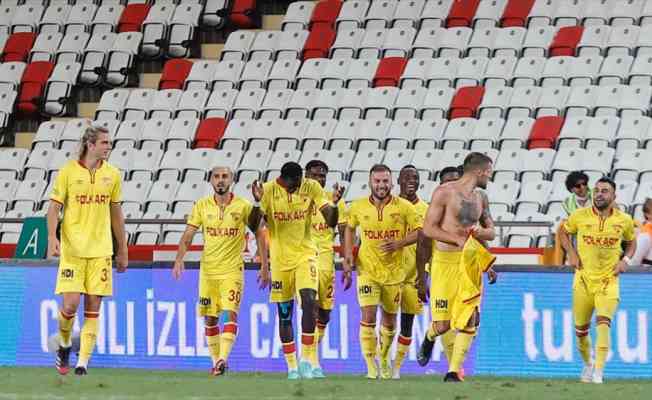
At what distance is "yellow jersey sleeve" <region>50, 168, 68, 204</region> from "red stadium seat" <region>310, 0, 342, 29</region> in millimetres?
15583

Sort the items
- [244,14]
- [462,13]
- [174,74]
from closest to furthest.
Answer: [462,13] < [174,74] < [244,14]

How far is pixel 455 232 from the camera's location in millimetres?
15289

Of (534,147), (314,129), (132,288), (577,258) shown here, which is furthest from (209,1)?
(577,258)

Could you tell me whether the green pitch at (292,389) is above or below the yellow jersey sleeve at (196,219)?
below

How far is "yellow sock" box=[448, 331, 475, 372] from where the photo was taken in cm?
1504

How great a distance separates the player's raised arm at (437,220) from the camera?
15172 mm

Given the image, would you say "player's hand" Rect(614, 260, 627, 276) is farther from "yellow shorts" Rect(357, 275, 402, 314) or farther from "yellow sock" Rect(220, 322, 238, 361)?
"yellow sock" Rect(220, 322, 238, 361)

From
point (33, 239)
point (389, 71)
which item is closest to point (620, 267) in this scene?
point (33, 239)

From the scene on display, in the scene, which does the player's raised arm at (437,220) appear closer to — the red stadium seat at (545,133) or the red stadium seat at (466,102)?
the red stadium seat at (545,133)

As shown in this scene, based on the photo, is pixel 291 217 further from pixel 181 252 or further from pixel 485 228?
pixel 485 228

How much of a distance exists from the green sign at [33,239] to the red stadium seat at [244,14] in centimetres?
964

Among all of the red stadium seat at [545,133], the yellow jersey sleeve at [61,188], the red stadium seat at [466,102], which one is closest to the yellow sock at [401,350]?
the yellow jersey sleeve at [61,188]

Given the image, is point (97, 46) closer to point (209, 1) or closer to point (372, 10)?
point (209, 1)

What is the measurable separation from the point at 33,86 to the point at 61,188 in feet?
55.2
